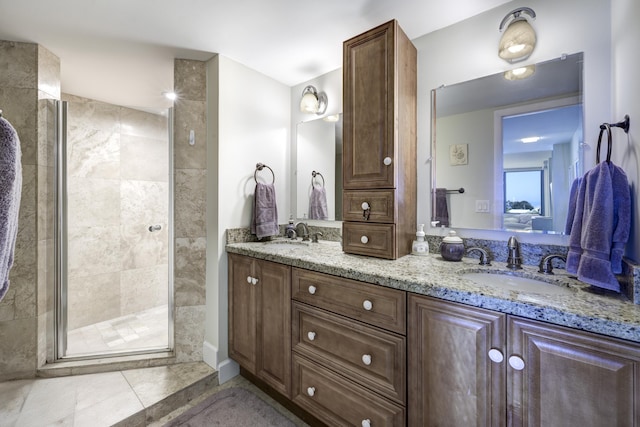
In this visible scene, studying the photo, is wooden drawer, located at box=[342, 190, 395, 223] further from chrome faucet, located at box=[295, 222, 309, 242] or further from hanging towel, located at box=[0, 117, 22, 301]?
hanging towel, located at box=[0, 117, 22, 301]

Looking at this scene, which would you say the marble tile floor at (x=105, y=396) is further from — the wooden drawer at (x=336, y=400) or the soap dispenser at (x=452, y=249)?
the soap dispenser at (x=452, y=249)

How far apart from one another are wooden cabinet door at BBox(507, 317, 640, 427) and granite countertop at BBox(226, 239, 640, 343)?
45mm

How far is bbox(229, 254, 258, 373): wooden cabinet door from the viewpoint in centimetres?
175

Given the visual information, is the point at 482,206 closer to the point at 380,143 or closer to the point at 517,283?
the point at 517,283

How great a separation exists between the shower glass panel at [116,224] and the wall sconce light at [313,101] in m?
1.25

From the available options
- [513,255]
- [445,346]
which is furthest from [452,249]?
[445,346]

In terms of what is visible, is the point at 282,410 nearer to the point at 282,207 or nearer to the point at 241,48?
the point at 282,207

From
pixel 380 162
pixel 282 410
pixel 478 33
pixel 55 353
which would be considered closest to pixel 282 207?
pixel 380 162

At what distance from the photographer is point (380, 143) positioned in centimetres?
150

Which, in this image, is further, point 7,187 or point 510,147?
point 510,147

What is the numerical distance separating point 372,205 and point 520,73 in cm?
101

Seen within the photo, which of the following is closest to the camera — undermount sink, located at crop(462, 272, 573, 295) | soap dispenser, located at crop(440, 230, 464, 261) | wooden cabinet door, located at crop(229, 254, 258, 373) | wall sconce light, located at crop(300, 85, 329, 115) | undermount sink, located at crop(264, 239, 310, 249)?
undermount sink, located at crop(462, 272, 573, 295)

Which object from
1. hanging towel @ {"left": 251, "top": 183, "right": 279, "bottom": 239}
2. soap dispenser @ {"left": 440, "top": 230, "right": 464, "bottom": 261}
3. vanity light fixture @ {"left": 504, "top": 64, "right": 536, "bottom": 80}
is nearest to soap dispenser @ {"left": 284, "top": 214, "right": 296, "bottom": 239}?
hanging towel @ {"left": 251, "top": 183, "right": 279, "bottom": 239}

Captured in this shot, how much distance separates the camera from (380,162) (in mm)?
1505
